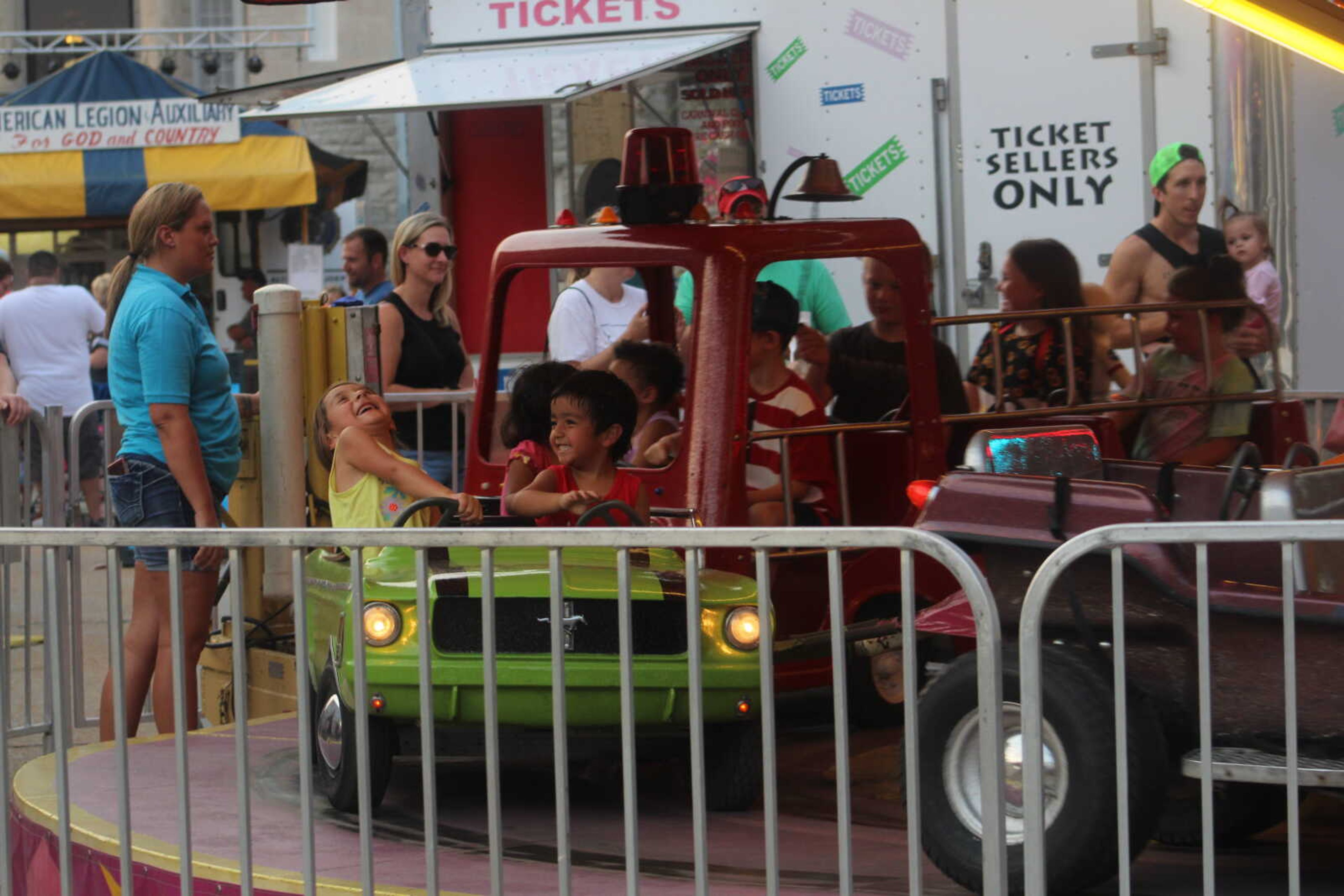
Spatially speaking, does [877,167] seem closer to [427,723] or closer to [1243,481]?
[1243,481]

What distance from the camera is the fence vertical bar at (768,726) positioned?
326 cm

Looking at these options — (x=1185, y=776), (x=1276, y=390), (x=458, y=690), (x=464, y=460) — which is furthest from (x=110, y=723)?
(x=1276, y=390)

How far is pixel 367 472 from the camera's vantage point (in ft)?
18.7

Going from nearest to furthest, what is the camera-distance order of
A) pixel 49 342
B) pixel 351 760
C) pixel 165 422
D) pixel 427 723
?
pixel 427 723
pixel 351 760
pixel 165 422
pixel 49 342

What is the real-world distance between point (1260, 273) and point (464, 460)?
12.3ft

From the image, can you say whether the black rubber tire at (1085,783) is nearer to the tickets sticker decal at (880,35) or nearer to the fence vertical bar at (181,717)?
the fence vertical bar at (181,717)

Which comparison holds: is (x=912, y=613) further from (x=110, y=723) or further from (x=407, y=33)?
(x=407, y=33)

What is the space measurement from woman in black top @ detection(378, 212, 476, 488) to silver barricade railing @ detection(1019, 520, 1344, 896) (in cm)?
471

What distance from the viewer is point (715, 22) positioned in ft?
35.4

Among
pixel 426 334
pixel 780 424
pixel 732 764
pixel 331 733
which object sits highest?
pixel 426 334

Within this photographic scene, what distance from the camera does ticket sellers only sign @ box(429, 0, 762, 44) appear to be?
10930 mm

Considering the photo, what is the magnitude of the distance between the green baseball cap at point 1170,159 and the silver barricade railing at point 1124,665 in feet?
15.2

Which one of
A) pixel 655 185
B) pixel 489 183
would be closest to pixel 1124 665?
pixel 655 185

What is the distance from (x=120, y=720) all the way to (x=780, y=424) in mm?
2502
